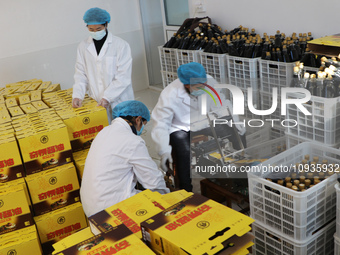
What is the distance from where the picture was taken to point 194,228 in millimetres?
1531

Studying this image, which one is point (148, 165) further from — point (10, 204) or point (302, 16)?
point (302, 16)

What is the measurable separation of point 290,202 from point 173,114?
4.53 feet

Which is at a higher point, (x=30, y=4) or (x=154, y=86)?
(x=30, y=4)

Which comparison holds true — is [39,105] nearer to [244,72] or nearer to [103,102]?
[103,102]

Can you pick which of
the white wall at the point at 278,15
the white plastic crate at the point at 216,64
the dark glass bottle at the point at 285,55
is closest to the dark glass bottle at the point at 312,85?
the dark glass bottle at the point at 285,55

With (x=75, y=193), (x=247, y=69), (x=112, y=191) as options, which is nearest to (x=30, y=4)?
(x=247, y=69)

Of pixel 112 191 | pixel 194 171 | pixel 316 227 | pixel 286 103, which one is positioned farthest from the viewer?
pixel 194 171

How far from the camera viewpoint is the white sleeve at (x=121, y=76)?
3595 mm

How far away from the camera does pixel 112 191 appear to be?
2328mm

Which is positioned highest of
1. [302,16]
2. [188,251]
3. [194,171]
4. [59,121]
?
[302,16]

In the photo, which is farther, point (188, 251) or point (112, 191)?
point (112, 191)

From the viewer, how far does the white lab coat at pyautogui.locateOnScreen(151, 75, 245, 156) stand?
2916mm

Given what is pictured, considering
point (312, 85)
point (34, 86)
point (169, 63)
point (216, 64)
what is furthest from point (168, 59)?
point (312, 85)

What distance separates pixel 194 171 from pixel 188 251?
4.87 feet
